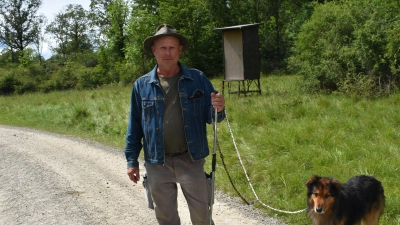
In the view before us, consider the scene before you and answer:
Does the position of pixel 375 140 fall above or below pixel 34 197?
above

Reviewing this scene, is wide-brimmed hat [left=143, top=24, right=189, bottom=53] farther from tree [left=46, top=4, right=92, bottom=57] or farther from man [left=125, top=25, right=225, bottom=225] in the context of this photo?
tree [left=46, top=4, right=92, bottom=57]

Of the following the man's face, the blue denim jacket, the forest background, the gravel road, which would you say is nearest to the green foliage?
the forest background

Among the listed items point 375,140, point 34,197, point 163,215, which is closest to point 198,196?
point 163,215

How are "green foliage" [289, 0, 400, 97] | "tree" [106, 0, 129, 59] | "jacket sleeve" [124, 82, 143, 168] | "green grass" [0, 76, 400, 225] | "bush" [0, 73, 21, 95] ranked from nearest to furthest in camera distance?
"jacket sleeve" [124, 82, 143, 168]
"green grass" [0, 76, 400, 225]
"green foliage" [289, 0, 400, 97]
"bush" [0, 73, 21, 95]
"tree" [106, 0, 129, 59]

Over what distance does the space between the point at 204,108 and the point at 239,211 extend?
8.62ft

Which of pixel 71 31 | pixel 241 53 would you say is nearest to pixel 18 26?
pixel 71 31

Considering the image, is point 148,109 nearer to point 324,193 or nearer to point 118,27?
point 324,193

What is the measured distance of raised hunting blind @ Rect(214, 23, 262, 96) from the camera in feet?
58.0

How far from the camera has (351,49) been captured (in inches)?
598

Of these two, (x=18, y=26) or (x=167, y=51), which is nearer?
(x=167, y=51)

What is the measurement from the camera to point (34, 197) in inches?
284

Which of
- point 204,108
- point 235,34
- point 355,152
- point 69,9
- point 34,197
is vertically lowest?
point 34,197

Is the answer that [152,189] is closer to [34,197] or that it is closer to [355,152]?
[34,197]

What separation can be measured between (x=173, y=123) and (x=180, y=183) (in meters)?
0.55
